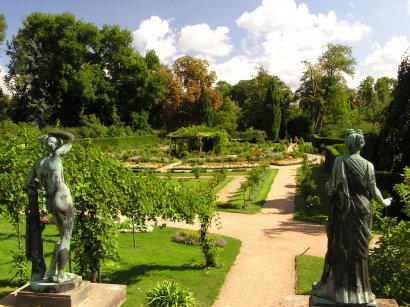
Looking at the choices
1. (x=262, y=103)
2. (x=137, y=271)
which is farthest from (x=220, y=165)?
(x=262, y=103)

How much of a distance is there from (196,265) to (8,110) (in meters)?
41.4

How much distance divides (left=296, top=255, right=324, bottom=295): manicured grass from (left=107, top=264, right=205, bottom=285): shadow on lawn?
287 cm

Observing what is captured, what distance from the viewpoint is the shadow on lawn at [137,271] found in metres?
11.2

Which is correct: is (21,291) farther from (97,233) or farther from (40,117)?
(40,117)

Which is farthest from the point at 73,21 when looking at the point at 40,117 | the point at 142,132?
the point at 142,132

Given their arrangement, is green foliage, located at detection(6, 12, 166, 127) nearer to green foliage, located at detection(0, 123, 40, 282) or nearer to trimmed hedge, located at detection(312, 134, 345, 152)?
trimmed hedge, located at detection(312, 134, 345, 152)

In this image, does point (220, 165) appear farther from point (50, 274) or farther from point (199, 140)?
point (50, 274)

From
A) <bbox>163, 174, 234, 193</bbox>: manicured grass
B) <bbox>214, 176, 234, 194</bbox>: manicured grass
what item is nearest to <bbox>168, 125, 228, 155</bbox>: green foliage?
<bbox>163, 174, 234, 193</bbox>: manicured grass

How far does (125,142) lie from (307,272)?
38.6m

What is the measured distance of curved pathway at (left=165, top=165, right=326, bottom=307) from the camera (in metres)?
10.6

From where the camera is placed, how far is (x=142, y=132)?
54.7m

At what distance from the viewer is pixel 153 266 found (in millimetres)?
12352

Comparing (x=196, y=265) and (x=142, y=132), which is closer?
(x=196, y=265)

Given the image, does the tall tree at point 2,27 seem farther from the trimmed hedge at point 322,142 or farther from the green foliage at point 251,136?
the trimmed hedge at point 322,142
